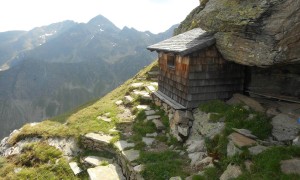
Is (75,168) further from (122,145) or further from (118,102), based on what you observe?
(118,102)

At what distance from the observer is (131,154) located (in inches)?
502

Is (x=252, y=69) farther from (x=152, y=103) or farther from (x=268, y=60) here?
(x=152, y=103)

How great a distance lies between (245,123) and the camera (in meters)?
11.8

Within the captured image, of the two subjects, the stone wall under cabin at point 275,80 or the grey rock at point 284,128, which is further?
the stone wall under cabin at point 275,80

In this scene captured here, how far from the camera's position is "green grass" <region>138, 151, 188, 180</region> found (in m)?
10.5

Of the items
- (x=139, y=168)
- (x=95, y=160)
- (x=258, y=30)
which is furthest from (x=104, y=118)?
(x=258, y=30)

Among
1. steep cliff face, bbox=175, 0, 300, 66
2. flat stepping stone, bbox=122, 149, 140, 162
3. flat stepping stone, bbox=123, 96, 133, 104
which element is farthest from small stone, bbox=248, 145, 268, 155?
flat stepping stone, bbox=123, 96, 133, 104

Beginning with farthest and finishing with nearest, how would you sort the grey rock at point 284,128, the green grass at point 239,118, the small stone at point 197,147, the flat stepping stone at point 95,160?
the flat stepping stone at point 95,160
the small stone at point 197,147
the green grass at point 239,118
the grey rock at point 284,128

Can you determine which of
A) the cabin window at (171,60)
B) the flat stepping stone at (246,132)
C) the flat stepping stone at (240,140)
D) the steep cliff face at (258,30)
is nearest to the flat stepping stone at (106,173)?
the flat stepping stone at (240,140)

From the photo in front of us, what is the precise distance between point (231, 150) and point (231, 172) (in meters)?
1.15

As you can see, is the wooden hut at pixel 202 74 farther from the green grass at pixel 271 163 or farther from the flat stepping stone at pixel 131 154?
the green grass at pixel 271 163

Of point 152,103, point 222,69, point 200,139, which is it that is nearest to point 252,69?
point 222,69

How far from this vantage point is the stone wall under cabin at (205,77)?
14.9 metres

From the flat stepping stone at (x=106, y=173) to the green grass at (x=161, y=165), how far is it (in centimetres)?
151
